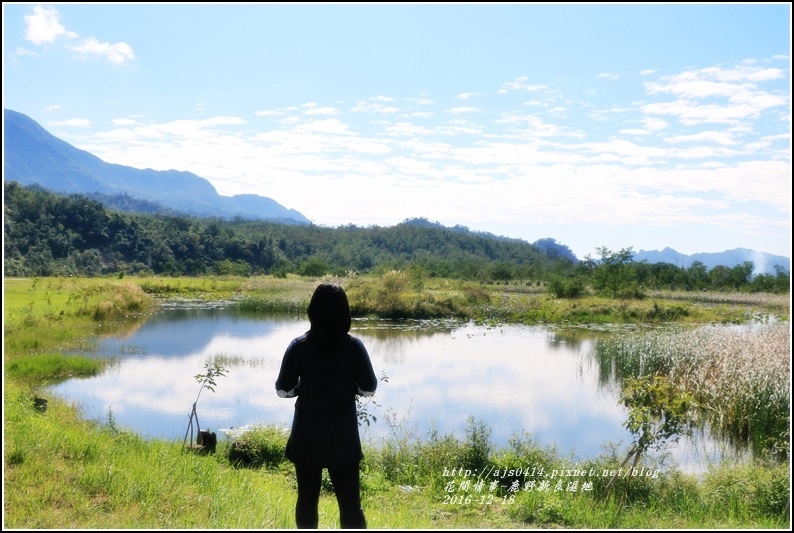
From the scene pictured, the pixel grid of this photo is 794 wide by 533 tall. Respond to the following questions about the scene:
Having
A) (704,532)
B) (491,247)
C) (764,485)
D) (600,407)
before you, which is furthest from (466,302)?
(491,247)

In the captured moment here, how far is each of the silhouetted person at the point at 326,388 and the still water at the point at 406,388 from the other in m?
4.59

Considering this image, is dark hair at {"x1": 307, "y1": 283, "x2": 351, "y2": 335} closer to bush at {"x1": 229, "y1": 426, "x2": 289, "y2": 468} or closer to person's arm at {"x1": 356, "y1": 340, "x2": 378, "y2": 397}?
person's arm at {"x1": 356, "y1": 340, "x2": 378, "y2": 397}

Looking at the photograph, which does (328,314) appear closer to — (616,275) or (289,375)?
(289,375)

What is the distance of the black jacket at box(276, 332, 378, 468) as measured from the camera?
2.42 m

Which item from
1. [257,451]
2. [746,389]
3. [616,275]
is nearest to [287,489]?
[257,451]

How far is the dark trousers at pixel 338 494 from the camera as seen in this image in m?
2.49

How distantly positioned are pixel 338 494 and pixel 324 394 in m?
0.48

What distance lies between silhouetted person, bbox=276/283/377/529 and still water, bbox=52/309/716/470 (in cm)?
459

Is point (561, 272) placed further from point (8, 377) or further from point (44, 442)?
point (44, 442)

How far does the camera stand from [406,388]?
10234mm

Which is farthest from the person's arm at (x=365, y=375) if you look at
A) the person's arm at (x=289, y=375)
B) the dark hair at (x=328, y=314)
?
the person's arm at (x=289, y=375)

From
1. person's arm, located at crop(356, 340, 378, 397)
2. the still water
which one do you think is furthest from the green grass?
person's arm, located at crop(356, 340, 378, 397)

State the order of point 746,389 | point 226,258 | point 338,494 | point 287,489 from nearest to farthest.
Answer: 1. point 338,494
2. point 287,489
3. point 746,389
4. point 226,258

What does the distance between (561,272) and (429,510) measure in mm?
36652
